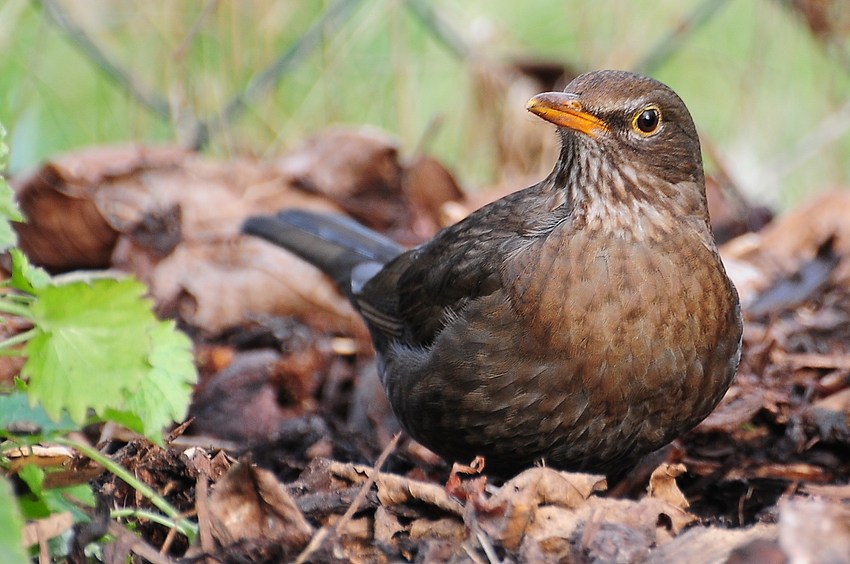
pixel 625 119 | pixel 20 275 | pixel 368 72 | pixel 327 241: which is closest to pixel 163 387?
pixel 20 275

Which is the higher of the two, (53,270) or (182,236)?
(182,236)

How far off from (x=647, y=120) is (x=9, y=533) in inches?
96.2

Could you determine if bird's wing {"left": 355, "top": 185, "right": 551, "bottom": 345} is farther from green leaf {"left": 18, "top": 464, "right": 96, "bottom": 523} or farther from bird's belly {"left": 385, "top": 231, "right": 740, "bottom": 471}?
green leaf {"left": 18, "top": 464, "right": 96, "bottom": 523}

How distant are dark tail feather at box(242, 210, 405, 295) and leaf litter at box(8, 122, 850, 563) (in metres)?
0.27

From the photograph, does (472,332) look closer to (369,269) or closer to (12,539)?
(369,269)

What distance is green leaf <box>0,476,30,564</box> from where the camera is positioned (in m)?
2.01

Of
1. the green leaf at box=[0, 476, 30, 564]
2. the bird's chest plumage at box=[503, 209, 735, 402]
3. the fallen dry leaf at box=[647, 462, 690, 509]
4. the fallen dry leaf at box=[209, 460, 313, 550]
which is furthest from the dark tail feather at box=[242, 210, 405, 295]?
the green leaf at box=[0, 476, 30, 564]

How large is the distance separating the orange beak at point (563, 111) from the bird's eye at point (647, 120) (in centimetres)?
16

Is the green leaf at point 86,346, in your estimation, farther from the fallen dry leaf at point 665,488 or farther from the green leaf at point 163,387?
the fallen dry leaf at point 665,488

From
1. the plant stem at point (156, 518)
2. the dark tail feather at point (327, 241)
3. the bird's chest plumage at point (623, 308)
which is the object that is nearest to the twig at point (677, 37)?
the dark tail feather at point (327, 241)

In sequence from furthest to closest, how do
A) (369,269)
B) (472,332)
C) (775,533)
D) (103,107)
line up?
(103,107) → (369,269) → (472,332) → (775,533)

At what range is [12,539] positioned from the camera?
203 centimetres

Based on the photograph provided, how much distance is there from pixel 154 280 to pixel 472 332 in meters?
2.17

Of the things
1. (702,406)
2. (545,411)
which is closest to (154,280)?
(545,411)
